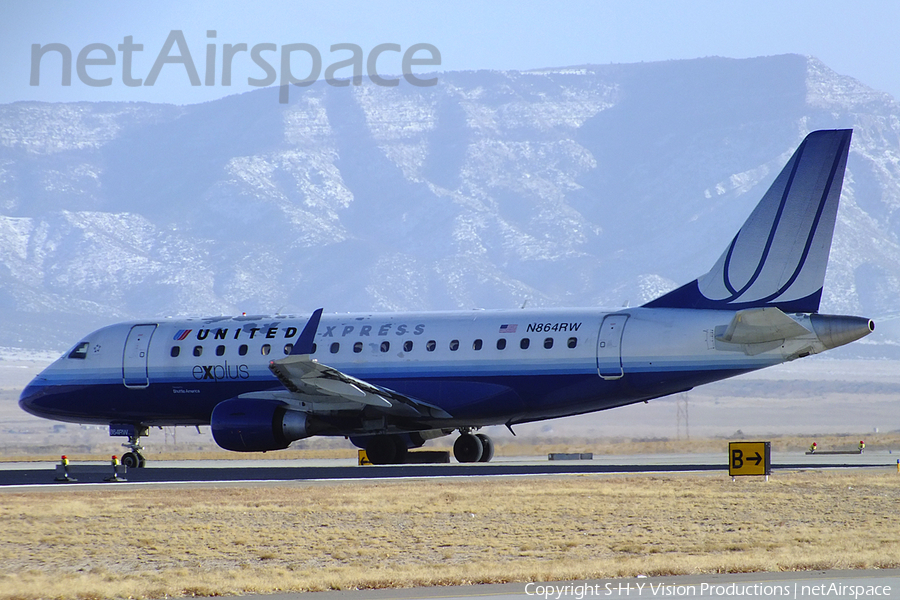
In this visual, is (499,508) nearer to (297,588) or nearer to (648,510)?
(648,510)

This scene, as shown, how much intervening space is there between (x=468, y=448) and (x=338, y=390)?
572 centimetres

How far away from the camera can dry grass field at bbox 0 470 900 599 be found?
1670 cm

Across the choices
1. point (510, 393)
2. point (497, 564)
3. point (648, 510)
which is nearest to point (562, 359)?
point (510, 393)

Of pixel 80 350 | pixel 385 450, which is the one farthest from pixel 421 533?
pixel 80 350

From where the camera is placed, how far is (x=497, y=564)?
17703 mm

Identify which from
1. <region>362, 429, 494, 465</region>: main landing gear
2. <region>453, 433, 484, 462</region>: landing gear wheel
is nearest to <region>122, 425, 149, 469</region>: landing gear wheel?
<region>362, 429, 494, 465</region>: main landing gear

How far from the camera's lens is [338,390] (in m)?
34.4

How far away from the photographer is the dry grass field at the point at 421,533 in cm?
1670

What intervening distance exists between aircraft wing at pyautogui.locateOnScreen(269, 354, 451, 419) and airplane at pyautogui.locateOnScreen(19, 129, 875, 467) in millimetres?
43

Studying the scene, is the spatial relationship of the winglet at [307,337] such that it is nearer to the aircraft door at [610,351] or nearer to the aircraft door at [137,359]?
the aircraft door at [137,359]

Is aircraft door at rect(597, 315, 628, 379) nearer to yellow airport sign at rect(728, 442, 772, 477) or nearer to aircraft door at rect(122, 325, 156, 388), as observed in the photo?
yellow airport sign at rect(728, 442, 772, 477)

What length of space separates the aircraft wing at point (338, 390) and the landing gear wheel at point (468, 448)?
327cm

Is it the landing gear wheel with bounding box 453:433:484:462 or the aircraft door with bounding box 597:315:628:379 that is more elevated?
the aircraft door with bounding box 597:315:628:379

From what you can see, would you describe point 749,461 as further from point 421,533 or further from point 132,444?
point 132,444
